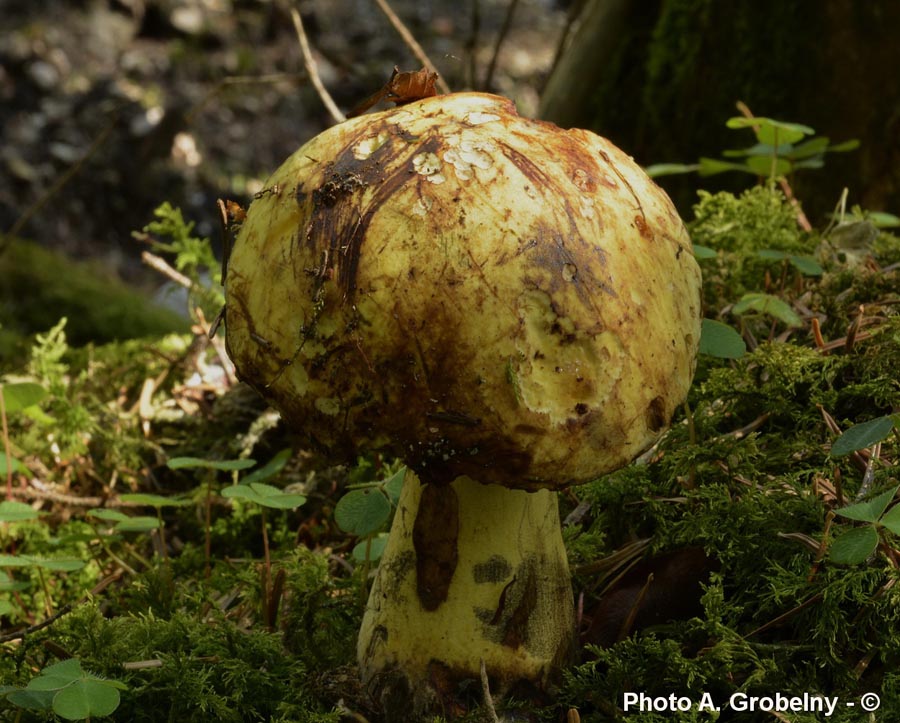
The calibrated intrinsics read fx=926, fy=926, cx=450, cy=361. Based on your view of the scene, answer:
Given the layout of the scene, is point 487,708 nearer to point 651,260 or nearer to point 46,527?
point 651,260

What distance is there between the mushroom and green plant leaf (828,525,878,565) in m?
0.39

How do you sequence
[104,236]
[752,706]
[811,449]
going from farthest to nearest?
1. [104,236]
2. [811,449]
3. [752,706]

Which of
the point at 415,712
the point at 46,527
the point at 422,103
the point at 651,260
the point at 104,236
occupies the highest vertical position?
the point at 422,103

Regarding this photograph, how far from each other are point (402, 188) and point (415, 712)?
0.93 meters

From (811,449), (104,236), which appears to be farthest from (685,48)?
(104,236)

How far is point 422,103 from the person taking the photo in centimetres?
165

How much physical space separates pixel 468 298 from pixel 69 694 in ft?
3.09

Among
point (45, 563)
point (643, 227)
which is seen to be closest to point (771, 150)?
point (643, 227)

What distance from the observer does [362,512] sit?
1865 mm

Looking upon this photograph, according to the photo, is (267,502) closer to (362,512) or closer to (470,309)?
(362,512)

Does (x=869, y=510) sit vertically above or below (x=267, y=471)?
above

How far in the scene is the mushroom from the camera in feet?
4.55

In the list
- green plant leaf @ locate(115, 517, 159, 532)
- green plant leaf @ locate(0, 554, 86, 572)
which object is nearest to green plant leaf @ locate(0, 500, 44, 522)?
green plant leaf @ locate(0, 554, 86, 572)

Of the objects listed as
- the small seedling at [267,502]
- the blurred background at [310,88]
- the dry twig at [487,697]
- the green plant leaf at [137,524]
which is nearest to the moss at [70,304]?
the blurred background at [310,88]
